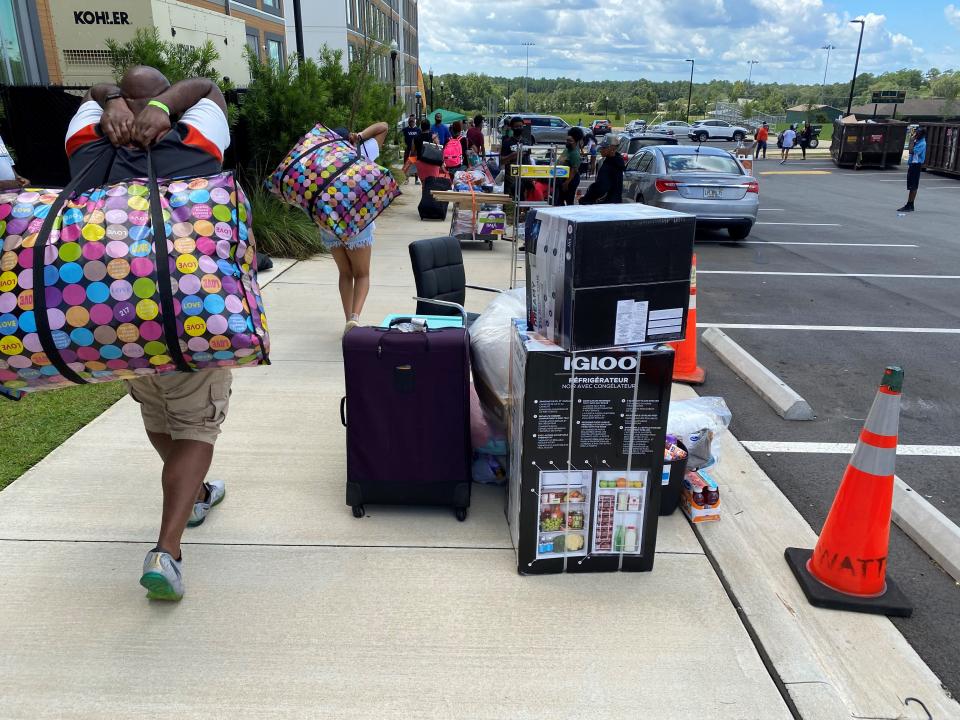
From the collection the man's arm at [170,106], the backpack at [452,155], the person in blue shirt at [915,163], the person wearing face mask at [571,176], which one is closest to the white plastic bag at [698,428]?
the man's arm at [170,106]

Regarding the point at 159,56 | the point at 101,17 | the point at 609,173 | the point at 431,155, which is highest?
the point at 101,17

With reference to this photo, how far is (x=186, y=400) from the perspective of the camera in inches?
112

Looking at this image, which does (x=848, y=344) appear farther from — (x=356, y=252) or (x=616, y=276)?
(x=616, y=276)

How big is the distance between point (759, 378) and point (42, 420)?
4993mm

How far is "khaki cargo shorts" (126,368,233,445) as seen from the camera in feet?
9.30

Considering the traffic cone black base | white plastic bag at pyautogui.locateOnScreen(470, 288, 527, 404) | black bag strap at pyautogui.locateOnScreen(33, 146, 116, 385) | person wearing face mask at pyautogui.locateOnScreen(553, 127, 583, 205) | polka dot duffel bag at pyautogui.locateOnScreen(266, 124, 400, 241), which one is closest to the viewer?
black bag strap at pyautogui.locateOnScreen(33, 146, 116, 385)

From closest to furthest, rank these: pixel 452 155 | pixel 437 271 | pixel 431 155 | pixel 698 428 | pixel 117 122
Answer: pixel 117 122 → pixel 698 428 → pixel 437 271 → pixel 431 155 → pixel 452 155

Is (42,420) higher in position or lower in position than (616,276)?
lower

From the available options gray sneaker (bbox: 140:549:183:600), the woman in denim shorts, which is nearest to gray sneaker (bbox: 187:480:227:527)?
gray sneaker (bbox: 140:549:183:600)

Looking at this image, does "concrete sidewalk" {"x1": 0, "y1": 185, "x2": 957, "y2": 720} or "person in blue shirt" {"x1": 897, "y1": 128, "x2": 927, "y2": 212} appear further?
"person in blue shirt" {"x1": 897, "y1": 128, "x2": 927, "y2": 212}

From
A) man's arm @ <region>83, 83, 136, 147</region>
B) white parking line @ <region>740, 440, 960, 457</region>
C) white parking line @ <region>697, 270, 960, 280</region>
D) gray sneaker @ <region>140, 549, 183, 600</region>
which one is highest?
man's arm @ <region>83, 83, 136, 147</region>

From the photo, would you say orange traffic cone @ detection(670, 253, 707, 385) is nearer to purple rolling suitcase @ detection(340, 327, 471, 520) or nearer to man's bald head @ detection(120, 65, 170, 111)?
purple rolling suitcase @ detection(340, 327, 471, 520)

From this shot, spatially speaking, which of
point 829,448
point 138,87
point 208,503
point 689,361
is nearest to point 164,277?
point 138,87

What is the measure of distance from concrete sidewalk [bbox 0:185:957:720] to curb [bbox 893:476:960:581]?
55cm
